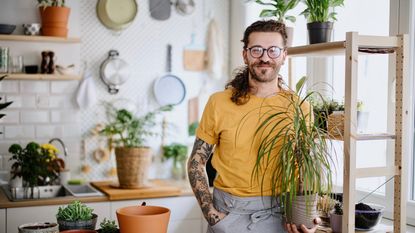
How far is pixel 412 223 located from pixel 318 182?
3.19 feet

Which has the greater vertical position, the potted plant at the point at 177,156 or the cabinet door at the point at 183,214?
the potted plant at the point at 177,156

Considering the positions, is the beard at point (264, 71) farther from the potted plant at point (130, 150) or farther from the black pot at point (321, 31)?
the potted plant at point (130, 150)

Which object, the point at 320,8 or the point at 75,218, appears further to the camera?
the point at 320,8

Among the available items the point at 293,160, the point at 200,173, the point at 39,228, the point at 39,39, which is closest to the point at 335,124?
the point at 293,160

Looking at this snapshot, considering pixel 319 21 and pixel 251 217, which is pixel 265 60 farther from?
pixel 251 217

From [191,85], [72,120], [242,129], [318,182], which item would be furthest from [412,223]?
[72,120]

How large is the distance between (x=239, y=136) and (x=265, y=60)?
0.34 m

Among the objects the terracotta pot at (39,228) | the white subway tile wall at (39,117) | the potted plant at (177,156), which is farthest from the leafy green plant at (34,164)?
the terracotta pot at (39,228)

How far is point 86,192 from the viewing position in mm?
3965

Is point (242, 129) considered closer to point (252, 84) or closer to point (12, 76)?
point (252, 84)

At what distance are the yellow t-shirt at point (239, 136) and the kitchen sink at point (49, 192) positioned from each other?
158 centimetres

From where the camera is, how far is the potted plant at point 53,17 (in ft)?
12.9

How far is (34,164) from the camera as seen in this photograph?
11.8ft

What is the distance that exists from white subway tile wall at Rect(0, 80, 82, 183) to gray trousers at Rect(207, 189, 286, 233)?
2.23 m
